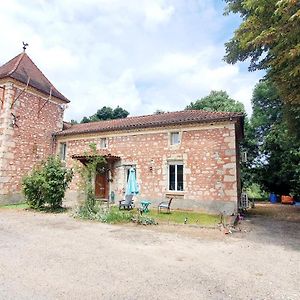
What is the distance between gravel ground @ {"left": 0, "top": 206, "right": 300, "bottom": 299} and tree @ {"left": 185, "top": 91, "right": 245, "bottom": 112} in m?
20.9

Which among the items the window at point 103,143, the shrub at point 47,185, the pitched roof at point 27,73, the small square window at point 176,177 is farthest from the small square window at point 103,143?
the pitched roof at point 27,73

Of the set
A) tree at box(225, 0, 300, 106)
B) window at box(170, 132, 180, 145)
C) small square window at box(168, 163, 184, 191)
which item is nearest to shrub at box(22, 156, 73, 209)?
small square window at box(168, 163, 184, 191)

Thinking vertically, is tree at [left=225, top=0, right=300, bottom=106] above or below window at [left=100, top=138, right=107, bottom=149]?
above

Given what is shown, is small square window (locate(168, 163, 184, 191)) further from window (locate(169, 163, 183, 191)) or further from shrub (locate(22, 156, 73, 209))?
shrub (locate(22, 156, 73, 209))

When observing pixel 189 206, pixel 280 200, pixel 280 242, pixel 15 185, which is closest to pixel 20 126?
pixel 15 185

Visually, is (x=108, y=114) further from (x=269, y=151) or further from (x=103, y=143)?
(x=269, y=151)

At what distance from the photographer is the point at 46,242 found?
711 cm

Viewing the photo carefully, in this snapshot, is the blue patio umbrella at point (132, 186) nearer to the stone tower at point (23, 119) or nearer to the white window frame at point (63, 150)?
the white window frame at point (63, 150)

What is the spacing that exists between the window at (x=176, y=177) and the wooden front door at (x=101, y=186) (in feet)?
13.8

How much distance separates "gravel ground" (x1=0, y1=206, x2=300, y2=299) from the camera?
4191 mm

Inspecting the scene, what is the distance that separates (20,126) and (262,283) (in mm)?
15753

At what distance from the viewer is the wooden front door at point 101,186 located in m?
16.2

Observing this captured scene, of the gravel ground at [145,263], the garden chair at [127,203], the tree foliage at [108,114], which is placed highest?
the tree foliage at [108,114]

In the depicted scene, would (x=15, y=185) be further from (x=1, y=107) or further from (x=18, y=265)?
(x=18, y=265)
